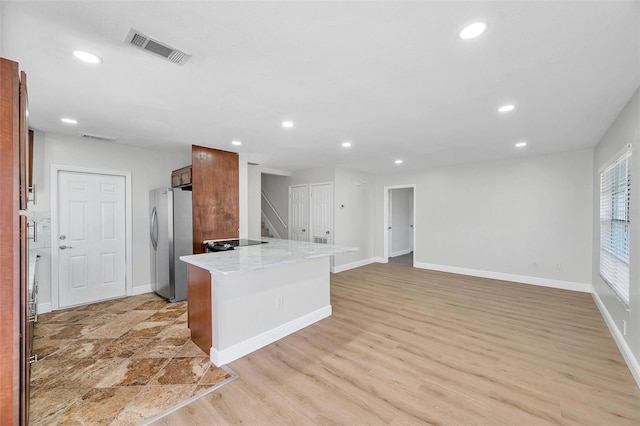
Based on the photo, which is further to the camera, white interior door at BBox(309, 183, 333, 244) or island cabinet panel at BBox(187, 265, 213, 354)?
white interior door at BBox(309, 183, 333, 244)

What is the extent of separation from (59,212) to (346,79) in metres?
4.44

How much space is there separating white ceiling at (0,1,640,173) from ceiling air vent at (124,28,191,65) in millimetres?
45

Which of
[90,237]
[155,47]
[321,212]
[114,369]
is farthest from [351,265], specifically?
[155,47]

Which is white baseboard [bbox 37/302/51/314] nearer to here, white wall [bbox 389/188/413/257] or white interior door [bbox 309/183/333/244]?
white interior door [bbox 309/183/333/244]

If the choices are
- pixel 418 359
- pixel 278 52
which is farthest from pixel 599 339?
pixel 278 52

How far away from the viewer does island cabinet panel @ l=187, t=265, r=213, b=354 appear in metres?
2.58

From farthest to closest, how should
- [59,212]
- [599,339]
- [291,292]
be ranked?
[59,212]
[291,292]
[599,339]

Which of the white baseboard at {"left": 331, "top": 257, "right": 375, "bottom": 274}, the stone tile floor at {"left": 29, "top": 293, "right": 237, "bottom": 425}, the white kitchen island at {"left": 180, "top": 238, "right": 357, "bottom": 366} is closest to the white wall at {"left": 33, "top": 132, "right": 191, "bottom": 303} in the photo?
the stone tile floor at {"left": 29, "top": 293, "right": 237, "bottom": 425}

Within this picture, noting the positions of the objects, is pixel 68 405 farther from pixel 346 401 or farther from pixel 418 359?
pixel 418 359

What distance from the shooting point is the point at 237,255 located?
9.52ft

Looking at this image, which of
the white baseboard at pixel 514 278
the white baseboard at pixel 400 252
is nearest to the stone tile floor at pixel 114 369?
the white baseboard at pixel 514 278

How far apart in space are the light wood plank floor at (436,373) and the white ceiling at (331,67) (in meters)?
2.43

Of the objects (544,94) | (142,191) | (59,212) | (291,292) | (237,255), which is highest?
(544,94)

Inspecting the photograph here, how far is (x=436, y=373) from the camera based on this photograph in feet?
7.51
